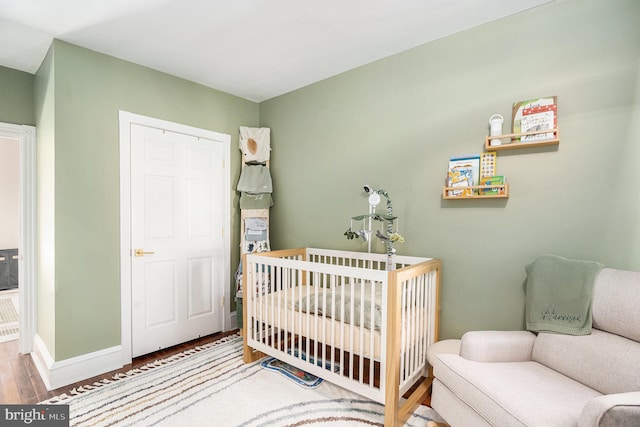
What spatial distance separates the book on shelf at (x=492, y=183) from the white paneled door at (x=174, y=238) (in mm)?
2345

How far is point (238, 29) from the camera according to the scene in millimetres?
2113

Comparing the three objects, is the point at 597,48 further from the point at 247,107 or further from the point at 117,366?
the point at 117,366

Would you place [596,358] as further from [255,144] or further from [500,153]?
[255,144]

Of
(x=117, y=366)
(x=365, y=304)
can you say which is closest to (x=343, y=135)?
(x=365, y=304)

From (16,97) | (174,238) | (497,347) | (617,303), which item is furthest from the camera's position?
(174,238)

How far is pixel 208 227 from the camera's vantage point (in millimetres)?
3064

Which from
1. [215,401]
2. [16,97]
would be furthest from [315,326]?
[16,97]

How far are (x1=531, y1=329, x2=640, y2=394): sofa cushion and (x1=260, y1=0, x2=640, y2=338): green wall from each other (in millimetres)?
371

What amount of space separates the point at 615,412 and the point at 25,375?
344 cm

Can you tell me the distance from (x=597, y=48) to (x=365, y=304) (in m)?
1.90

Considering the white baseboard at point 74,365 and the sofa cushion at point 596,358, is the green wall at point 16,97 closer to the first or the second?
the white baseboard at point 74,365

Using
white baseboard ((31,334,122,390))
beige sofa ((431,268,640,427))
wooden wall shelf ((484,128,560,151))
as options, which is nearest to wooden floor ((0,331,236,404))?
white baseboard ((31,334,122,390))

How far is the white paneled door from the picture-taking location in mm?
2613

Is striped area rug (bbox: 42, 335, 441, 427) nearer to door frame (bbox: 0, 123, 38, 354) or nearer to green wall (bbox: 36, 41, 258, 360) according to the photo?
green wall (bbox: 36, 41, 258, 360)
